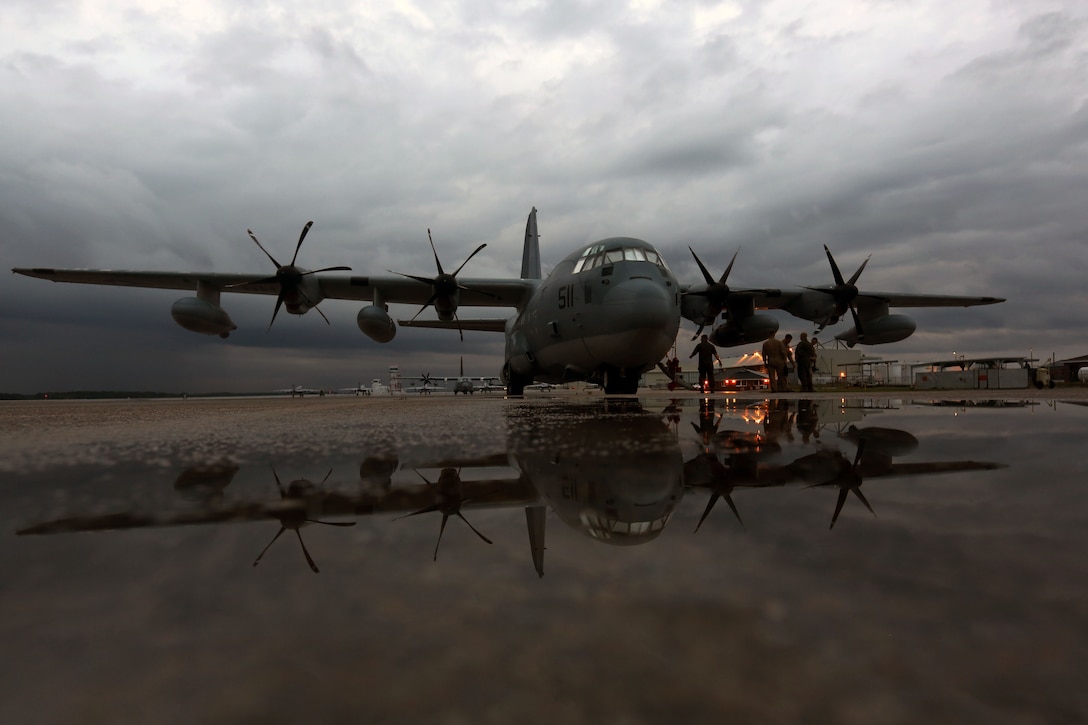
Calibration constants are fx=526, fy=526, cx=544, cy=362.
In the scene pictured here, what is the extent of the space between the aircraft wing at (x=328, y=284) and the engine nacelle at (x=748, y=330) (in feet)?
21.2

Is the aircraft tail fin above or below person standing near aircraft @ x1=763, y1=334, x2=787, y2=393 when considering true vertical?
above

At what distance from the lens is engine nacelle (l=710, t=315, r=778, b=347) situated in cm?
A: 1639

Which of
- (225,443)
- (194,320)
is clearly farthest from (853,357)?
(225,443)

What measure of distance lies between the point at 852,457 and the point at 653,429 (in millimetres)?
1668

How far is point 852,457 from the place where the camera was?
2.62 metres

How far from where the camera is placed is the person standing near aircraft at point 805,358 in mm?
15414

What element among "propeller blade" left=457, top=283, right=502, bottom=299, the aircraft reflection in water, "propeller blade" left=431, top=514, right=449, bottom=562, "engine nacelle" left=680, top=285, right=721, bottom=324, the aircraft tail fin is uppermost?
the aircraft tail fin

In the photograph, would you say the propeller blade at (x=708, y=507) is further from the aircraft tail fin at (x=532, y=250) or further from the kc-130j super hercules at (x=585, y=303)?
the aircraft tail fin at (x=532, y=250)

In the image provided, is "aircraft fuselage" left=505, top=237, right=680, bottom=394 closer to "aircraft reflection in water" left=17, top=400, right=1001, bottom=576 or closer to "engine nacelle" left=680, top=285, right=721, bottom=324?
"engine nacelle" left=680, top=285, right=721, bottom=324

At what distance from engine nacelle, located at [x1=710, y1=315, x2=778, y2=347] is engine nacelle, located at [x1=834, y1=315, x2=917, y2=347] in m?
3.80

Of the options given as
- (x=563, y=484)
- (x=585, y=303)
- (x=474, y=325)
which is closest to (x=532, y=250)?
(x=474, y=325)

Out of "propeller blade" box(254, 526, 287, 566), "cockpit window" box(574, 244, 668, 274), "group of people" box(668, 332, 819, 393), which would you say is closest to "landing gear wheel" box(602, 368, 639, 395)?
"cockpit window" box(574, 244, 668, 274)

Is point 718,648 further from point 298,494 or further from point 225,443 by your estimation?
point 225,443

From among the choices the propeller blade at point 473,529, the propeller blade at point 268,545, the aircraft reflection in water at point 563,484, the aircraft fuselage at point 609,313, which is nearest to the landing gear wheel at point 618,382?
the aircraft fuselage at point 609,313
